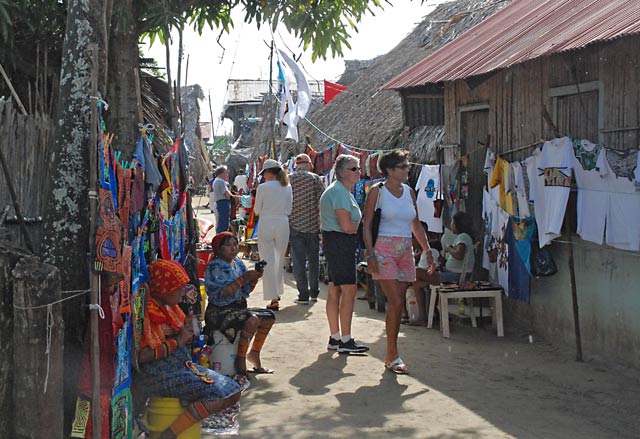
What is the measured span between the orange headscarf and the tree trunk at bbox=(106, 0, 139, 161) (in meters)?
0.90

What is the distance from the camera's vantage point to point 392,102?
14.8m

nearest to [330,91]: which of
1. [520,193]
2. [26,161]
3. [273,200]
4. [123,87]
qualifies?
[273,200]

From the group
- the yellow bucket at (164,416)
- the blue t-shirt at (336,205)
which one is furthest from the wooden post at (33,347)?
the blue t-shirt at (336,205)

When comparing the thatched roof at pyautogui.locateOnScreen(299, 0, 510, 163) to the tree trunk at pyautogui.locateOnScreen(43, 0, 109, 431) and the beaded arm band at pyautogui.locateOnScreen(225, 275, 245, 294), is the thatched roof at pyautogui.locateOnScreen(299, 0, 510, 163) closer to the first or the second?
the beaded arm band at pyautogui.locateOnScreen(225, 275, 245, 294)

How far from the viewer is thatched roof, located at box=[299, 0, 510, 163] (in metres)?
12.8

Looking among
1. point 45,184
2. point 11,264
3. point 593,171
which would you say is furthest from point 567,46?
point 11,264

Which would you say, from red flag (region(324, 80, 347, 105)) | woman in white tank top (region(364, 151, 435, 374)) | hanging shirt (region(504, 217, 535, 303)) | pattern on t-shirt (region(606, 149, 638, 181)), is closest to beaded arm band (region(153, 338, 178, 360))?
woman in white tank top (region(364, 151, 435, 374))

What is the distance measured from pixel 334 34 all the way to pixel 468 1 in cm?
858

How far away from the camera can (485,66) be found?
28.1 feet

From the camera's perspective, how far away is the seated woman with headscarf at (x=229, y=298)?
6.52 metres

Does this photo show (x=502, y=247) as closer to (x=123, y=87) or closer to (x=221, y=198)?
(x=123, y=87)

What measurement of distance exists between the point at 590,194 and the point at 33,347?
512 cm

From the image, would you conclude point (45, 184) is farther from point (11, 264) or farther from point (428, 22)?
point (428, 22)

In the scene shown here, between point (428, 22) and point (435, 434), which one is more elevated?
point (428, 22)
